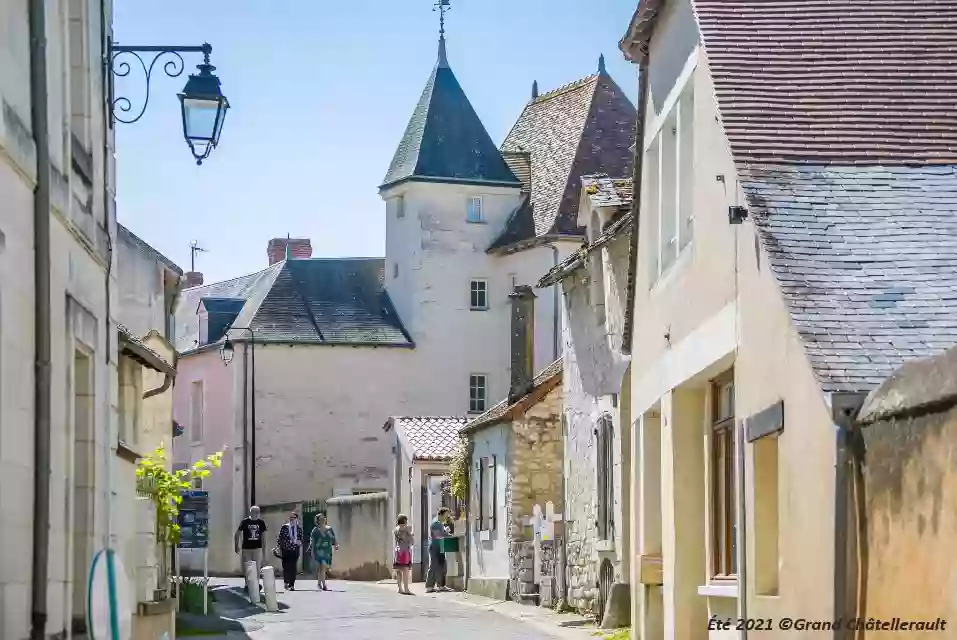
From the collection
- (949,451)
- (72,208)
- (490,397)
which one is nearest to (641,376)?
(72,208)

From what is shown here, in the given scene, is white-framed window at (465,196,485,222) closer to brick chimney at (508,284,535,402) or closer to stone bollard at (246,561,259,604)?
brick chimney at (508,284,535,402)

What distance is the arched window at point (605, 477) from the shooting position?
22.3 meters

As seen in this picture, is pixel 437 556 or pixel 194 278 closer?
pixel 437 556

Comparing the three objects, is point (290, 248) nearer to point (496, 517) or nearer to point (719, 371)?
point (496, 517)

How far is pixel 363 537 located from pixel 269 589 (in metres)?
15.2

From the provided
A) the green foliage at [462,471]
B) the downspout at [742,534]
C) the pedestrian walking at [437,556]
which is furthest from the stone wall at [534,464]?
the downspout at [742,534]

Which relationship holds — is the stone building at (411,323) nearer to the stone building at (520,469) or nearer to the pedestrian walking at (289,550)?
the pedestrian walking at (289,550)

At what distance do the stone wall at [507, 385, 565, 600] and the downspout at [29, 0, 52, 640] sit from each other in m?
17.9

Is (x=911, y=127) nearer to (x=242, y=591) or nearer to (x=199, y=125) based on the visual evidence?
(x=199, y=125)

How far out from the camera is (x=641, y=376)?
16203mm

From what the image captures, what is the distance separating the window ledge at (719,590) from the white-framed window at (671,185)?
260cm

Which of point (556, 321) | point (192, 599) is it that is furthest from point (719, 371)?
point (556, 321)

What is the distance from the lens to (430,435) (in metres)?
39.4

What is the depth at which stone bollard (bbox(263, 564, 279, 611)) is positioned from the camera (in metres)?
24.6
